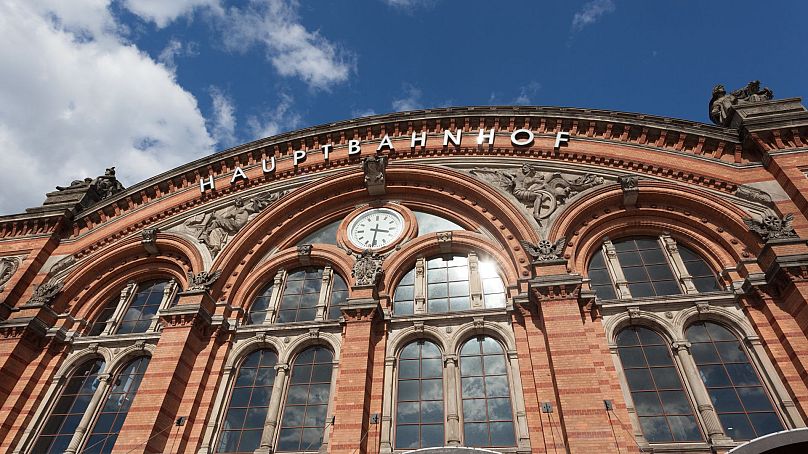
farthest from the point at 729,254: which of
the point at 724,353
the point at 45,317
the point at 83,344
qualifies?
the point at 45,317

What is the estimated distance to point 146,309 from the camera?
57.7 feet

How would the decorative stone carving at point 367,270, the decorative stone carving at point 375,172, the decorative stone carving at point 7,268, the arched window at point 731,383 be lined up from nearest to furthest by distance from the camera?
the arched window at point 731,383
the decorative stone carving at point 367,270
the decorative stone carving at point 7,268
the decorative stone carving at point 375,172

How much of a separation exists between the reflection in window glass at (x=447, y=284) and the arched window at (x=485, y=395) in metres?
1.42

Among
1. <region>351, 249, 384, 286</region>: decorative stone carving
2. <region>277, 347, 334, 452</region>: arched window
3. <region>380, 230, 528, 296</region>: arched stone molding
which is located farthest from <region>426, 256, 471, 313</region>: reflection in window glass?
<region>277, 347, 334, 452</region>: arched window

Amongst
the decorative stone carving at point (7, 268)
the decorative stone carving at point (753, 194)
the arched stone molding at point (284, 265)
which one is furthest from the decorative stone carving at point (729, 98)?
the decorative stone carving at point (7, 268)

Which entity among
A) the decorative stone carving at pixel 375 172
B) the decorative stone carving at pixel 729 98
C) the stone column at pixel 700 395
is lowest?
the stone column at pixel 700 395

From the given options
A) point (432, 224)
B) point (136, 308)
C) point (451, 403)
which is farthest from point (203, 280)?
point (451, 403)

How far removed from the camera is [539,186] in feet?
53.9

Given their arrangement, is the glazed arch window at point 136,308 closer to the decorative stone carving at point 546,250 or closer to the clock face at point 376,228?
Answer: the clock face at point 376,228

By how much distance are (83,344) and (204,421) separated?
19.9 ft

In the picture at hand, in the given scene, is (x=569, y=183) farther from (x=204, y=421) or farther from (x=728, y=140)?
(x=204, y=421)

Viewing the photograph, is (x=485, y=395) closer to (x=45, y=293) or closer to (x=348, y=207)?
(x=348, y=207)

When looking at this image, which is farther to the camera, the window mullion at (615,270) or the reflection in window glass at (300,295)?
the reflection in window glass at (300,295)

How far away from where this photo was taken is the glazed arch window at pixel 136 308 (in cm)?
1708
